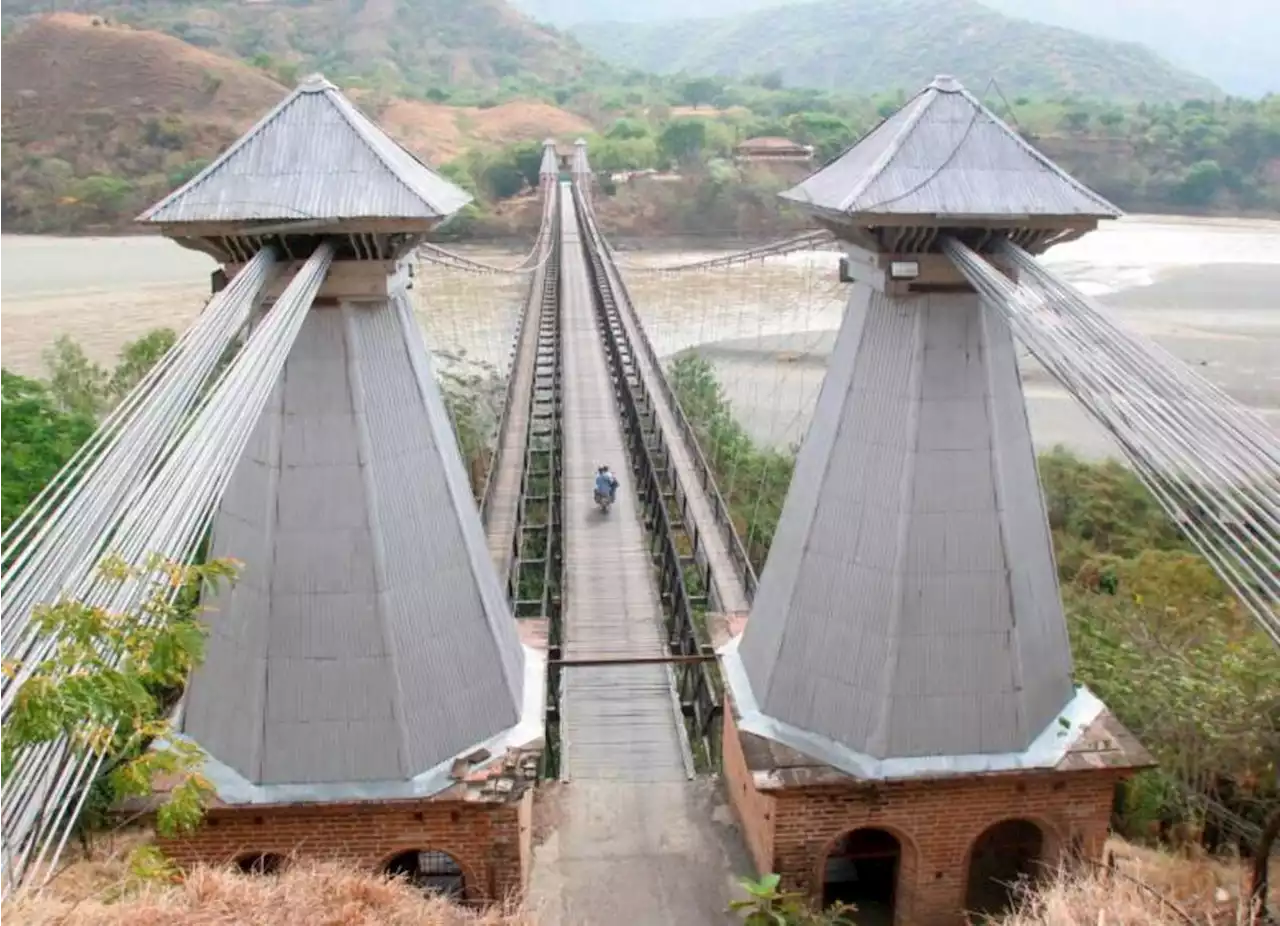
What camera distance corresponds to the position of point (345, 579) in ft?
21.7

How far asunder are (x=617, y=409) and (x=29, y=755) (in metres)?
18.2

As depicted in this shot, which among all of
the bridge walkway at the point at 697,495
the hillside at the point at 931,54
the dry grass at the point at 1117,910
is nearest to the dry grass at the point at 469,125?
the hillside at the point at 931,54

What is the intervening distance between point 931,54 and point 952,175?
5954 inches

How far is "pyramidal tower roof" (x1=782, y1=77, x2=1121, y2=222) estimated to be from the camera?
6312 millimetres

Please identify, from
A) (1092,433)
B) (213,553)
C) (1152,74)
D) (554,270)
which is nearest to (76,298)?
(554,270)

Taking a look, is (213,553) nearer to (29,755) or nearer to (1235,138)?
(29,755)

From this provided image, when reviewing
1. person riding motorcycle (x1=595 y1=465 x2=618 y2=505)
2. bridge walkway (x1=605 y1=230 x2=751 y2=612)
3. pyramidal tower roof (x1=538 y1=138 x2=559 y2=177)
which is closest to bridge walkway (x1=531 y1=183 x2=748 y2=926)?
person riding motorcycle (x1=595 y1=465 x2=618 y2=505)

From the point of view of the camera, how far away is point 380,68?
105062 millimetres

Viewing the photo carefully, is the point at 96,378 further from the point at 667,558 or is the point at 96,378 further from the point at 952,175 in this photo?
the point at 952,175

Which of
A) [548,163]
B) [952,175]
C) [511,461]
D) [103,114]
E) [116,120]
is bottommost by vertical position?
[511,461]

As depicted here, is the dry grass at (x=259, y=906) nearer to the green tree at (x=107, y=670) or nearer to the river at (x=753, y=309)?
the green tree at (x=107, y=670)

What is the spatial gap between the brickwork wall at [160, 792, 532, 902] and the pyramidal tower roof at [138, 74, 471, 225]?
11.1 feet

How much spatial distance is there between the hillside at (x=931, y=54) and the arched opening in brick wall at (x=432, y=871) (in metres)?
114

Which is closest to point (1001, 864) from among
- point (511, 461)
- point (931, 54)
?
point (511, 461)
